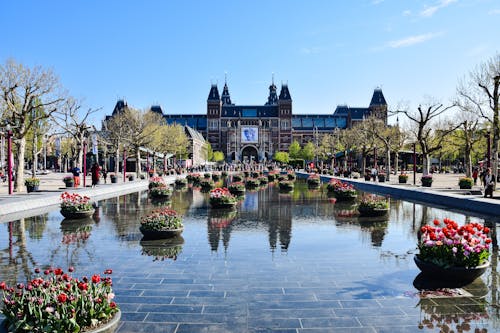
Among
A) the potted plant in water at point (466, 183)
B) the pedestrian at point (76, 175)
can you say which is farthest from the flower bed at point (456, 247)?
the pedestrian at point (76, 175)

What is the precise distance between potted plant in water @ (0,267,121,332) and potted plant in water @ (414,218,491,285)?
16.2ft

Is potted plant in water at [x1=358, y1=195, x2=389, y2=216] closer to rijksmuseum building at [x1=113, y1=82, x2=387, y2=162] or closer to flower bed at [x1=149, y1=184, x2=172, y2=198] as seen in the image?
flower bed at [x1=149, y1=184, x2=172, y2=198]

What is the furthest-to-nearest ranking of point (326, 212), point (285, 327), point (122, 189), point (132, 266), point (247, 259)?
point (122, 189) < point (326, 212) < point (247, 259) < point (132, 266) < point (285, 327)

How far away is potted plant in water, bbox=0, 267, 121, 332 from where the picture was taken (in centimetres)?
455

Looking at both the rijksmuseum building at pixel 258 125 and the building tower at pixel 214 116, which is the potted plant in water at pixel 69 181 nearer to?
the rijksmuseum building at pixel 258 125

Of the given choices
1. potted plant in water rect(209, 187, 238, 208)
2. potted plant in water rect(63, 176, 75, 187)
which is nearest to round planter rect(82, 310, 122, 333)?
potted plant in water rect(209, 187, 238, 208)

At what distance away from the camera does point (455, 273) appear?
6.93 metres

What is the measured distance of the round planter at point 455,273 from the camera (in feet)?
22.6

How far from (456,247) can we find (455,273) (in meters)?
0.40

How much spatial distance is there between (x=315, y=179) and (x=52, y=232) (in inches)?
977

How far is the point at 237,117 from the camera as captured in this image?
463ft

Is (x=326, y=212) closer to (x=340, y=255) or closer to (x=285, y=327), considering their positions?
(x=340, y=255)

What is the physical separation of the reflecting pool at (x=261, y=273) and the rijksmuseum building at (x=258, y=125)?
121536 millimetres

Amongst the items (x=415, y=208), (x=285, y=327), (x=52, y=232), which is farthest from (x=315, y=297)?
(x=415, y=208)
